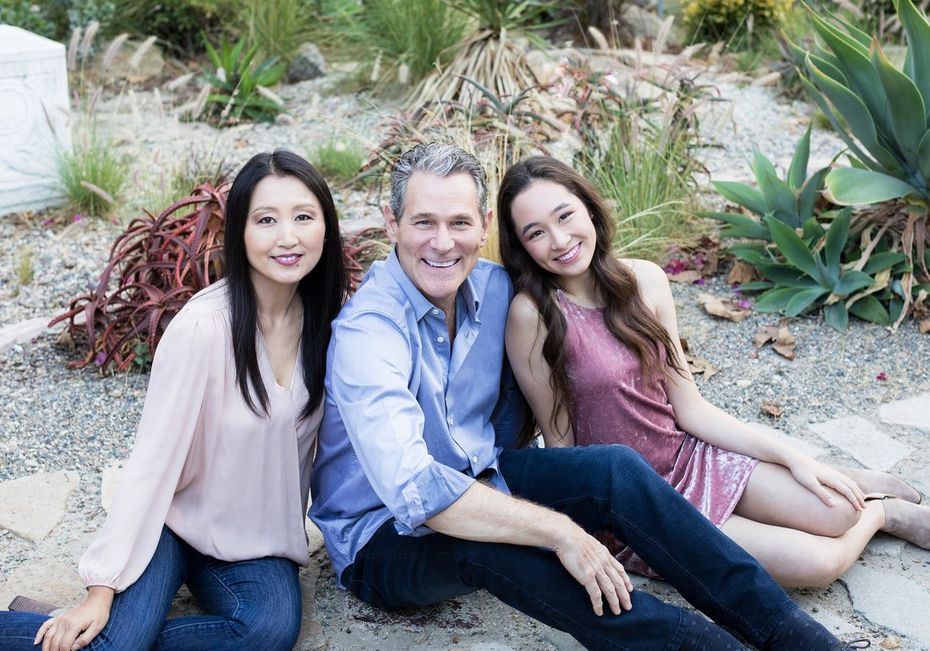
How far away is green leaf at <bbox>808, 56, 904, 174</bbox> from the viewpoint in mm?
4195

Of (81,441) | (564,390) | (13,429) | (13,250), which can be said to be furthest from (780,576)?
(13,250)

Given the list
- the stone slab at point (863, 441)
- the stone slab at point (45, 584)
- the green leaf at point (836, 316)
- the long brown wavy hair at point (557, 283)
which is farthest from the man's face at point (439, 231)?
the green leaf at point (836, 316)

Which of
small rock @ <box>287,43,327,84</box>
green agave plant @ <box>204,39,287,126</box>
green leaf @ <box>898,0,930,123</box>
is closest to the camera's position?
green leaf @ <box>898,0,930,123</box>

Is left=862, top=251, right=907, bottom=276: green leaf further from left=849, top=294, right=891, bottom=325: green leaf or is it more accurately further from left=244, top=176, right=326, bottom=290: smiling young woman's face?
left=244, top=176, right=326, bottom=290: smiling young woman's face

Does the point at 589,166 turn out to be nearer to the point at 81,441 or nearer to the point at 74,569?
the point at 81,441

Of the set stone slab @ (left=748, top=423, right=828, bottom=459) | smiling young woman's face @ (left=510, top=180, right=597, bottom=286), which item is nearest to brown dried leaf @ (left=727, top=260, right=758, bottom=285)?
stone slab @ (left=748, top=423, right=828, bottom=459)

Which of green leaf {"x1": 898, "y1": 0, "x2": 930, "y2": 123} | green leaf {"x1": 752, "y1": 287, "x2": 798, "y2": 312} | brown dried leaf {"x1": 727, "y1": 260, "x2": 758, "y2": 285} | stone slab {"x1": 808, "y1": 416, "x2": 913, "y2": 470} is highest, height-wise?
green leaf {"x1": 898, "y1": 0, "x2": 930, "y2": 123}

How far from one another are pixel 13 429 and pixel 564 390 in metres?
2.00

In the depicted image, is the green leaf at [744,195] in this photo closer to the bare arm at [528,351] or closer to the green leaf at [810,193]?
the green leaf at [810,193]

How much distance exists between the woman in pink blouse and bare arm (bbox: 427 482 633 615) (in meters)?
0.47

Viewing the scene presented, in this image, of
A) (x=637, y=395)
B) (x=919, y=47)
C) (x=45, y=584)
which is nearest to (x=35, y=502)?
(x=45, y=584)

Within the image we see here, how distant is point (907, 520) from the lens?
2.92m

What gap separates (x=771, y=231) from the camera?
4.39 meters

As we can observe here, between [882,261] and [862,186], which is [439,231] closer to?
[862,186]
